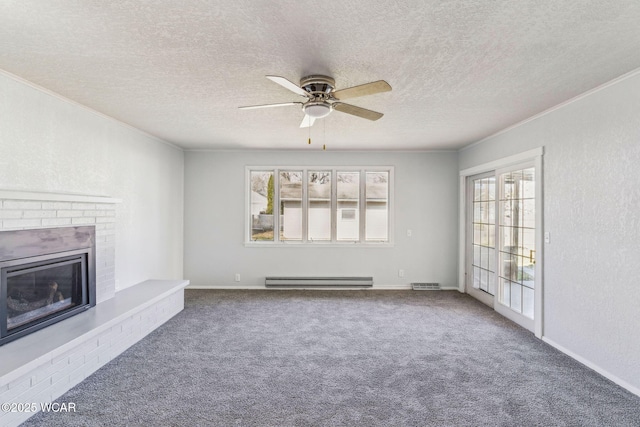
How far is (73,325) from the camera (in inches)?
106

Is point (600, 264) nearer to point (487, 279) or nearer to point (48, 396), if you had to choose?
point (487, 279)

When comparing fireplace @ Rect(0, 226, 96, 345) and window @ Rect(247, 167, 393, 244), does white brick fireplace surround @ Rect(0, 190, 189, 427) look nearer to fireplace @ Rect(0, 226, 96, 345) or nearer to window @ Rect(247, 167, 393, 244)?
fireplace @ Rect(0, 226, 96, 345)

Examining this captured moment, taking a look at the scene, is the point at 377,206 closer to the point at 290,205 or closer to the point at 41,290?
the point at 290,205

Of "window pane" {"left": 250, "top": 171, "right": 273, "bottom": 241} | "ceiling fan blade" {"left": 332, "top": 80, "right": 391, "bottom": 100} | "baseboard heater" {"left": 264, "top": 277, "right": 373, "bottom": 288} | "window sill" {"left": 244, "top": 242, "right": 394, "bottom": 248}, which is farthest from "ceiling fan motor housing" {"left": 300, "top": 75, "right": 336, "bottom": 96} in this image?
"baseboard heater" {"left": 264, "top": 277, "right": 373, "bottom": 288}

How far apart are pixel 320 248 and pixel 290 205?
0.94 meters

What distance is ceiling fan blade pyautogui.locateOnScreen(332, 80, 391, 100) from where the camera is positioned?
206 cm

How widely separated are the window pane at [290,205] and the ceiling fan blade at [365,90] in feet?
11.3

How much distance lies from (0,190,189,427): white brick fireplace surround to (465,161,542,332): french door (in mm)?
4337

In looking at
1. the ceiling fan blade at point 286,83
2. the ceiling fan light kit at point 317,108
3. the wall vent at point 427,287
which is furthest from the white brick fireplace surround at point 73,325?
the wall vent at point 427,287

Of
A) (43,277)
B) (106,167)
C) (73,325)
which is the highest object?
(106,167)

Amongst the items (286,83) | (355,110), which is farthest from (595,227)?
(286,83)

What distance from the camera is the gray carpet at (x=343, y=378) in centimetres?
218

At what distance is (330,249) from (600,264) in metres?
3.66

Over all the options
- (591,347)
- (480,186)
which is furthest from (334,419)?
(480,186)
